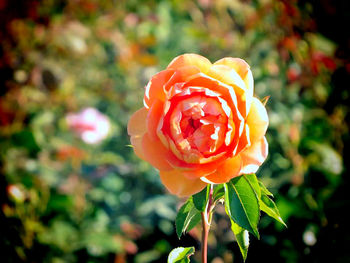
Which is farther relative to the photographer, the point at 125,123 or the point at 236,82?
the point at 125,123

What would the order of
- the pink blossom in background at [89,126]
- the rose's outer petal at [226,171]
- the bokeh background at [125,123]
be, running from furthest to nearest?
1. the pink blossom in background at [89,126]
2. the bokeh background at [125,123]
3. the rose's outer petal at [226,171]

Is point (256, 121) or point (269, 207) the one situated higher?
point (256, 121)

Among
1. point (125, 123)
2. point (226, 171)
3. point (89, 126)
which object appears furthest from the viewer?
point (125, 123)

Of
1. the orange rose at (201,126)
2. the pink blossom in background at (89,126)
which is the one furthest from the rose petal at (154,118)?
the pink blossom in background at (89,126)

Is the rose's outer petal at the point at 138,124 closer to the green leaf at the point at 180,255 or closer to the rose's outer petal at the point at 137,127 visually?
the rose's outer petal at the point at 137,127

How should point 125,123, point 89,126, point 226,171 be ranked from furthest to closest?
point 125,123 < point 89,126 < point 226,171

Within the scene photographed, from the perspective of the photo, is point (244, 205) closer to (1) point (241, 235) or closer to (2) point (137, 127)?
(1) point (241, 235)

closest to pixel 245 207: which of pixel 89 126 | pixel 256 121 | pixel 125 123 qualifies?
pixel 256 121
